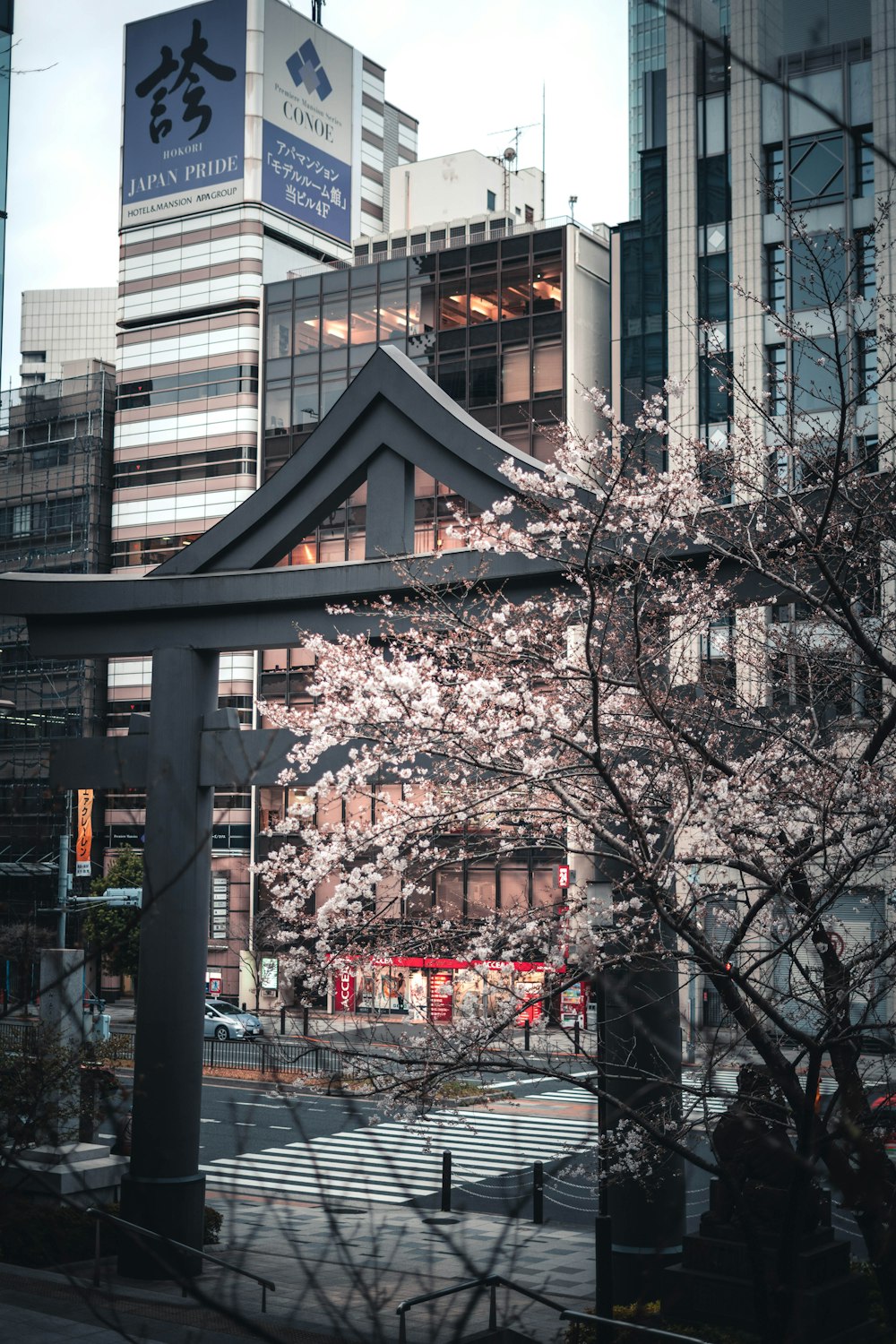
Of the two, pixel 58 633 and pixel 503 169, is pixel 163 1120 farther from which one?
pixel 503 169

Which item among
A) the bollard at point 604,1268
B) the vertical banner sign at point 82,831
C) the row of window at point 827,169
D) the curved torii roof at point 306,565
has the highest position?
the row of window at point 827,169

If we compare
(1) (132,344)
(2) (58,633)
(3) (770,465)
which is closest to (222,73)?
(1) (132,344)

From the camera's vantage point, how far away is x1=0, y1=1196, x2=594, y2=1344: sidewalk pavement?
11141 millimetres

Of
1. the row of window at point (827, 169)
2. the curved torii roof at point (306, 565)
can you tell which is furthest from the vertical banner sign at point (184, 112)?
the curved torii roof at point (306, 565)

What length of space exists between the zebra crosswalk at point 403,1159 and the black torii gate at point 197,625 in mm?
8440

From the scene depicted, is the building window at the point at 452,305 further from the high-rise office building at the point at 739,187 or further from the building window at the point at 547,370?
the high-rise office building at the point at 739,187

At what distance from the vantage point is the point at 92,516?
6469 cm

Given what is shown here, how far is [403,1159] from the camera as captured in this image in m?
26.0

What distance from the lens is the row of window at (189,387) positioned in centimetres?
6331

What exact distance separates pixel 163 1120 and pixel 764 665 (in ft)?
24.2

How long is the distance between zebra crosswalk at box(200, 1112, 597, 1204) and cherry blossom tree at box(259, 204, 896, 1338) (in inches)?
476

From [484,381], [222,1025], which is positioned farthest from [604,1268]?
[484,381]

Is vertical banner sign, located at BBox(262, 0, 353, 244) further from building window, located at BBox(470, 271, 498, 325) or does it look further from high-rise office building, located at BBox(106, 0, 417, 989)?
building window, located at BBox(470, 271, 498, 325)

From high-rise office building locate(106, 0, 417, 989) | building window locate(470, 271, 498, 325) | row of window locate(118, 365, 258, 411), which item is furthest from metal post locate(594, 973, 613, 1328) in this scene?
row of window locate(118, 365, 258, 411)
